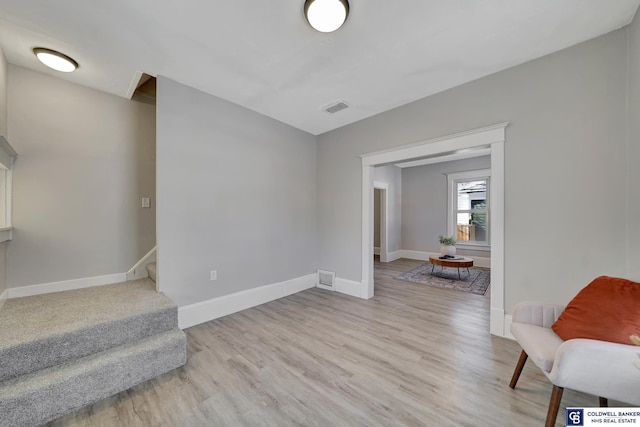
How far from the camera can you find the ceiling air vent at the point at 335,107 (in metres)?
3.06

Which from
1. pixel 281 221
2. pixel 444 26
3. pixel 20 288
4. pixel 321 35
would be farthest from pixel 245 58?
pixel 20 288

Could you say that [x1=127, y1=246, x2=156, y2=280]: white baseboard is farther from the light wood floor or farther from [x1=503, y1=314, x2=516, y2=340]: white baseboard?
[x1=503, y1=314, x2=516, y2=340]: white baseboard

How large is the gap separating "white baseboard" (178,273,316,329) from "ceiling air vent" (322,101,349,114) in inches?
105

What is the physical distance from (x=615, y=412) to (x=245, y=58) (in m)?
3.58

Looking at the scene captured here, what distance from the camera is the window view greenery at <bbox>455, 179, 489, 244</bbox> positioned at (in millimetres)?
5848

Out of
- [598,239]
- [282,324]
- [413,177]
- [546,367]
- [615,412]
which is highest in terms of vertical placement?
[413,177]

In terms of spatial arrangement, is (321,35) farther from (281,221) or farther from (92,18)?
(281,221)

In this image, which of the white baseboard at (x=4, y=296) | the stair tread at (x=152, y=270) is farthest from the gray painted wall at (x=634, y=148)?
the white baseboard at (x=4, y=296)

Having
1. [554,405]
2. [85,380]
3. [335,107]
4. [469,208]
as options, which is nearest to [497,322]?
[554,405]

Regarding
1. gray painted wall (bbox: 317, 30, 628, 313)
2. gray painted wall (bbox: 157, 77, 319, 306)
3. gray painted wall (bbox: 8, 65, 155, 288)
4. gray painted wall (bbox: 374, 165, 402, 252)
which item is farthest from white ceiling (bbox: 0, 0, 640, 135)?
gray painted wall (bbox: 374, 165, 402, 252)

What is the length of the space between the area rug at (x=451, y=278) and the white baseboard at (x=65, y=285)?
178 inches

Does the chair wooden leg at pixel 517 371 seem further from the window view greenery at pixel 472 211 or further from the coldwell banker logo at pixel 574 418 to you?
the window view greenery at pixel 472 211

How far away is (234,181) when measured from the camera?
3107mm

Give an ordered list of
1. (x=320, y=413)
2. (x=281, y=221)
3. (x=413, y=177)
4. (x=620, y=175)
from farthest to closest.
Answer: (x=413, y=177)
(x=281, y=221)
(x=620, y=175)
(x=320, y=413)
